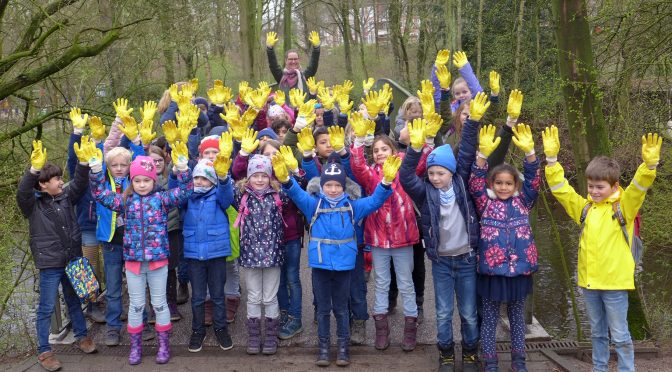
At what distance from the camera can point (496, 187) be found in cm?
401

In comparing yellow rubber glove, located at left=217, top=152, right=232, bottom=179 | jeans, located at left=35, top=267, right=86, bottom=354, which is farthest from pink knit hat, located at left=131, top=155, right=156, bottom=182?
jeans, located at left=35, top=267, right=86, bottom=354

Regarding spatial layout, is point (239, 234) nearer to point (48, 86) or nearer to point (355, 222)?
point (355, 222)

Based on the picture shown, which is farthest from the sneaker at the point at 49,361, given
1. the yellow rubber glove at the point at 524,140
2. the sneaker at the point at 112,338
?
the yellow rubber glove at the point at 524,140

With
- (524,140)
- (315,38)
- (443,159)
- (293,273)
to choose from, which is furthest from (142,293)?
(315,38)

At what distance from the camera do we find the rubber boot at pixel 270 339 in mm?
4500

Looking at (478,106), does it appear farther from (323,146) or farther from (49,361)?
(49,361)

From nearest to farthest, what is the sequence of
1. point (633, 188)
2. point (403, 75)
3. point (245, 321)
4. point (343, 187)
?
point (633, 188), point (343, 187), point (245, 321), point (403, 75)

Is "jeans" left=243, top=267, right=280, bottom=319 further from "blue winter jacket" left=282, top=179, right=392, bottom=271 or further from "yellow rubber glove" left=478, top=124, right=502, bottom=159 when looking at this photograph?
"yellow rubber glove" left=478, top=124, right=502, bottom=159

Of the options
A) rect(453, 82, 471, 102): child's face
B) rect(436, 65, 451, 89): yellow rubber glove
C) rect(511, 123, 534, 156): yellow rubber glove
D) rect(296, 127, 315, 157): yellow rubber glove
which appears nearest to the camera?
rect(511, 123, 534, 156): yellow rubber glove

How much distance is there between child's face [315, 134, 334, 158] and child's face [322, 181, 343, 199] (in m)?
0.71

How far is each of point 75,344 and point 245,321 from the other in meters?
1.28

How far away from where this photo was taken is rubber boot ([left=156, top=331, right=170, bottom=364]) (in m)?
4.39

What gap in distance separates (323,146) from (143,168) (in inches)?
54.3

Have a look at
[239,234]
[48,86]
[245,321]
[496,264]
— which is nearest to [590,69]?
[496,264]
